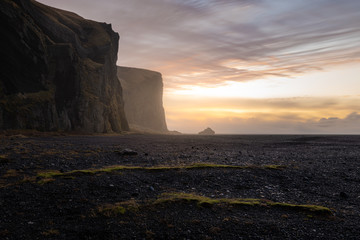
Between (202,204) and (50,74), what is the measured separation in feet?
217

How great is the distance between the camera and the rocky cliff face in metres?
48.9

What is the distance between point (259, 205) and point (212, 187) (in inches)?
130

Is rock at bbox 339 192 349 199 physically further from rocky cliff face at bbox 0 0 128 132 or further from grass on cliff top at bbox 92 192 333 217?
rocky cliff face at bbox 0 0 128 132

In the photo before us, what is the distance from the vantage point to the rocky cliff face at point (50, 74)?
1924 inches

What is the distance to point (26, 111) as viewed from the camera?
47812 millimetres

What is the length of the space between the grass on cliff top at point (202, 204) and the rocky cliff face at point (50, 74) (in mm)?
46691

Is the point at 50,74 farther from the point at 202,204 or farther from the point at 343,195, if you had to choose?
→ the point at 343,195

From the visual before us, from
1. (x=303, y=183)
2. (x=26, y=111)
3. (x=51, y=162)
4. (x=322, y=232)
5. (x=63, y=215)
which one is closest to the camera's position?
(x=322, y=232)

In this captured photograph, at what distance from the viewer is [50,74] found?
2421 inches

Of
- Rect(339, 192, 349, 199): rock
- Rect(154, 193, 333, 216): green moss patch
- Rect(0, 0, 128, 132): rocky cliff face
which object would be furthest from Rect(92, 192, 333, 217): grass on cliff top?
Rect(0, 0, 128, 132): rocky cliff face

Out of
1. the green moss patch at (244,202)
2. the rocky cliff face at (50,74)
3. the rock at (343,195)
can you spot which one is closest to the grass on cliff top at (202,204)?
the green moss patch at (244,202)

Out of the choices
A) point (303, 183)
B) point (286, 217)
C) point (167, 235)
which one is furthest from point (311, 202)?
point (167, 235)

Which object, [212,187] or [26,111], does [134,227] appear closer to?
[212,187]

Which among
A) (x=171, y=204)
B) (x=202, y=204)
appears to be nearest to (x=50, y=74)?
(x=171, y=204)
